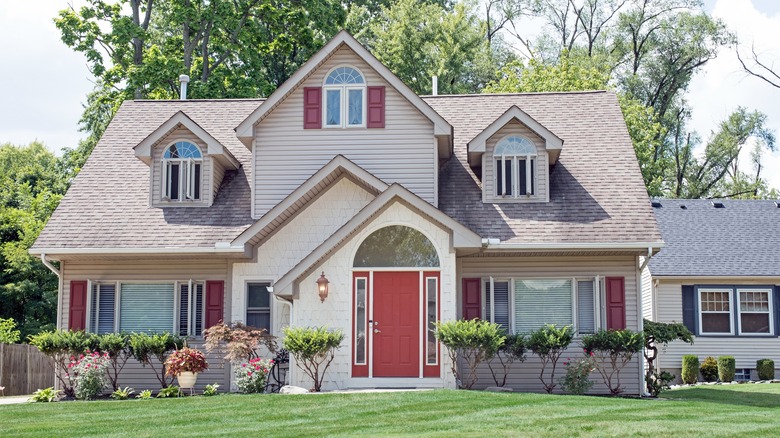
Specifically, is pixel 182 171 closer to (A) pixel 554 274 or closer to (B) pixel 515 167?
(B) pixel 515 167

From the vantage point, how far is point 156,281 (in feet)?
67.1

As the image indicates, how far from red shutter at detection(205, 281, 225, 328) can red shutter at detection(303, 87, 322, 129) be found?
3.73 metres

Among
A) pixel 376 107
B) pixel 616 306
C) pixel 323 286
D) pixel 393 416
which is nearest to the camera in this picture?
pixel 393 416

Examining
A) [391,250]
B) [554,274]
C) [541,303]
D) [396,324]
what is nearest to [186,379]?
[396,324]

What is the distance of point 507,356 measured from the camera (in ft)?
62.1

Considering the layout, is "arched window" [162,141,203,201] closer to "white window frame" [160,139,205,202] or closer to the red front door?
"white window frame" [160,139,205,202]

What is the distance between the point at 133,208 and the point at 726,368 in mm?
17460

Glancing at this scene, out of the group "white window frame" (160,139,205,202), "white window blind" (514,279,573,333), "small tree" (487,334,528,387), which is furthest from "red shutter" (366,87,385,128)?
"small tree" (487,334,528,387)

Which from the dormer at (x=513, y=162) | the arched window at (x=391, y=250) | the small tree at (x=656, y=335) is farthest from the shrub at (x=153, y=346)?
the small tree at (x=656, y=335)

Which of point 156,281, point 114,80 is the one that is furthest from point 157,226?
point 114,80

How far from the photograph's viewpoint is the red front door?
59.4 feet

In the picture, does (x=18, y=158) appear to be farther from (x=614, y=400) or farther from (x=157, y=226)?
(x=614, y=400)

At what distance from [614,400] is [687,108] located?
36.0 m

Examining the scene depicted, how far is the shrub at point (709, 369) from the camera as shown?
29109 millimetres
